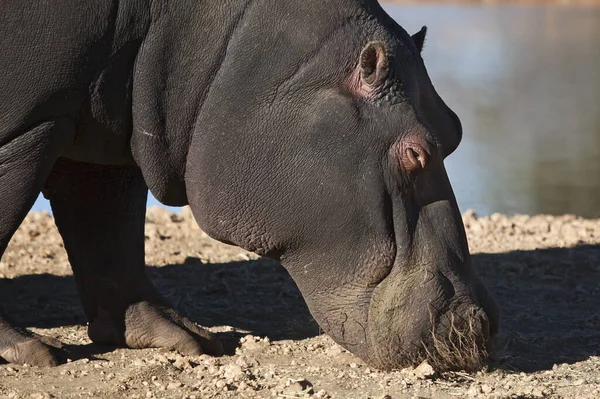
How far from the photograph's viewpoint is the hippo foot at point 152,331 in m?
4.61

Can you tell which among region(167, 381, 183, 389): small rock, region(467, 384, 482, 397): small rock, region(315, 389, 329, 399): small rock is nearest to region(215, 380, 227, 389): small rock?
region(167, 381, 183, 389): small rock

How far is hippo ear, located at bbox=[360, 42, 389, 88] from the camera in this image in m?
3.93

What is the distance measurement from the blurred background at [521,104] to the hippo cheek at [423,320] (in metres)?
5.03

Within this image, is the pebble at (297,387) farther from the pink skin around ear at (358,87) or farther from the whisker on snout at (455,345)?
the pink skin around ear at (358,87)

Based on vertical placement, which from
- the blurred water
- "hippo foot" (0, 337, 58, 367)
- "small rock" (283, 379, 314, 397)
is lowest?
"small rock" (283, 379, 314, 397)

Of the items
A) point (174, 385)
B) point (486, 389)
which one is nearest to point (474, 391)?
point (486, 389)

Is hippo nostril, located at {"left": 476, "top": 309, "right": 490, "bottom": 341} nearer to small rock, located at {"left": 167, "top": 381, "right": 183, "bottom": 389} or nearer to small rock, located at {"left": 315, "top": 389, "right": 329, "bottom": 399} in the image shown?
small rock, located at {"left": 315, "top": 389, "right": 329, "bottom": 399}

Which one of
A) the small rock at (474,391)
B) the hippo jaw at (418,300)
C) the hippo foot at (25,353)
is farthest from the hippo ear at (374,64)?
the hippo foot at (25,353)

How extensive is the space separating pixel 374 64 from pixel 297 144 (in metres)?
0.40

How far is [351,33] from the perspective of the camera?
4.11 m

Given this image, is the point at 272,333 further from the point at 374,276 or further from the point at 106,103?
the point at 106,103

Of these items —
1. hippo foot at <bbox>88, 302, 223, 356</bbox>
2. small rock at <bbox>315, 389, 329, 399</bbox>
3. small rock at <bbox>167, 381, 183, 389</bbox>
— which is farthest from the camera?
hippo foot at <bbox>88, 302, 223, 356</bbox>

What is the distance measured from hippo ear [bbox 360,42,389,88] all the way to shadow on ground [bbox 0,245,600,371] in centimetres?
130

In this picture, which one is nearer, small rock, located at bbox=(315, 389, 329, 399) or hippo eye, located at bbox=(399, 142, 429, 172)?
small rock, located at bbox=(315, 389, 329, 399)
